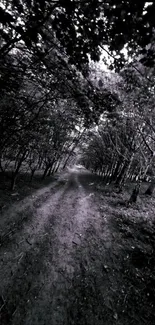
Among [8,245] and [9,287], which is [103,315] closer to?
[9,287]

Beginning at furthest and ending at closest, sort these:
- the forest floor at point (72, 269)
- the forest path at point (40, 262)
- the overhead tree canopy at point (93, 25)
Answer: the forest floor at point (72, 269) < the forest path at point (40, 262) < the overhead tree canopy at point (93, 25)

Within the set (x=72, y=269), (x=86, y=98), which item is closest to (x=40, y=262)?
(x=72, y=269)

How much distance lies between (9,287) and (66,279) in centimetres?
166

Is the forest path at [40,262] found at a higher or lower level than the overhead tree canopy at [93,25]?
lower

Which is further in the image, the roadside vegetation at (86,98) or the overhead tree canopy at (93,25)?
the roadside vegetation at (86,98)

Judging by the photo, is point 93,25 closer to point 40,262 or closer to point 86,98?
point 86,98

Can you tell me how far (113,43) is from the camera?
2.80 m

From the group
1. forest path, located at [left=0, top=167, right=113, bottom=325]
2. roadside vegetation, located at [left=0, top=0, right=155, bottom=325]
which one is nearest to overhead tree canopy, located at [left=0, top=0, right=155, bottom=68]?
roadside vegetation, located at [left=0, top=0, right=155, bottom=325]

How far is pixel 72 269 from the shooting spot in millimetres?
4934

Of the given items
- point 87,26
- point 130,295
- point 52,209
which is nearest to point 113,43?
point 87,26

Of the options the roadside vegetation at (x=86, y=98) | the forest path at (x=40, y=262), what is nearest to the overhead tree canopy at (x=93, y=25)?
the roadside vegetation at (x=86, y=98)

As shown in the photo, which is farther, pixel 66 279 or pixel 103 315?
pixel 66 279

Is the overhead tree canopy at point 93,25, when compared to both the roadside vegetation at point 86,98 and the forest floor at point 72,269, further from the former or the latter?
the forest floor at point 72,269

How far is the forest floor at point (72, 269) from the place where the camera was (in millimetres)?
3578
